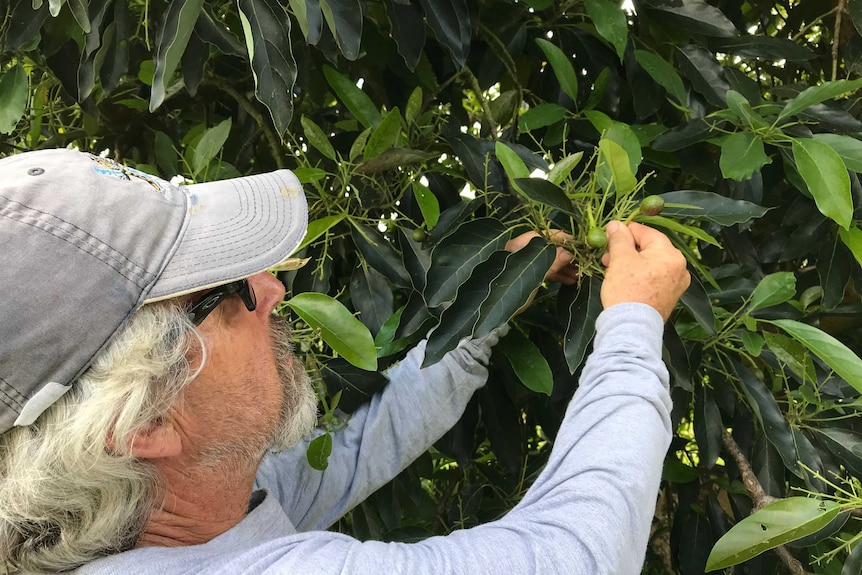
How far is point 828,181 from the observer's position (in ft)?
3.05

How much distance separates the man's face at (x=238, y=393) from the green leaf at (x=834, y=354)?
2.03 ft

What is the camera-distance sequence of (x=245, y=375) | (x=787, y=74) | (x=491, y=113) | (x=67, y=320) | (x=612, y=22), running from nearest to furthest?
(x=67, y=320)
(x=245, y=375)
(x=612, y=22)
(x=491, y=113)
(x=787, y=74)

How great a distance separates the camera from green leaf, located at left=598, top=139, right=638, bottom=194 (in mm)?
828

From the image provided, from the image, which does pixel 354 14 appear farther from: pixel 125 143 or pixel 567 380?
pixel 125 143

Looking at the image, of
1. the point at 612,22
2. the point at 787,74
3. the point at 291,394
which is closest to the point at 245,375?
the point at 291,394

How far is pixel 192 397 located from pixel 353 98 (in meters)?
0.53

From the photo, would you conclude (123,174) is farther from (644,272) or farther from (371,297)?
(644,272)

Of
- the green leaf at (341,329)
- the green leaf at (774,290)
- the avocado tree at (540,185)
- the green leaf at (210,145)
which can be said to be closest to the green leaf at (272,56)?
the avocado tree at (540,185)

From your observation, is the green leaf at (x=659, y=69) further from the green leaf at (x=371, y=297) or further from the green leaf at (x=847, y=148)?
the green leaf at (x=371, y=297)

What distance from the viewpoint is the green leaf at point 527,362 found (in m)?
1.07

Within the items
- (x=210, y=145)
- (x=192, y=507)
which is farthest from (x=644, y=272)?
(x=210, y=145)

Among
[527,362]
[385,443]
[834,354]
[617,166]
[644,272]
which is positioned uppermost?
[617,166]

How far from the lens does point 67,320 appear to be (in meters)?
0.71

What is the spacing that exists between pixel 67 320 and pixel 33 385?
7cm
